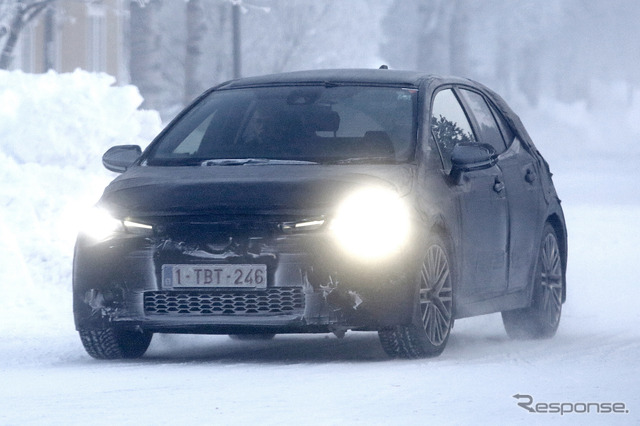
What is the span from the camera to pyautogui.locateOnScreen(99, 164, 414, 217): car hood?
834cm

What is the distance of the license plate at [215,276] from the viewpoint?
27.1 ft

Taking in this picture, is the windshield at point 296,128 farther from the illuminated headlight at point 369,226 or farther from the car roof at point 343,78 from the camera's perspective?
the illuminated headlight at point 369,226

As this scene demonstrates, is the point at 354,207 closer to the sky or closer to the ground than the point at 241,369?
closer to the sky

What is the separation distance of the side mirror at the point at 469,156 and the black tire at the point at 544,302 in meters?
1.42

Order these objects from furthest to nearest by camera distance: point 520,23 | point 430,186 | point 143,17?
point 520,23, point 143,17, point 430,186

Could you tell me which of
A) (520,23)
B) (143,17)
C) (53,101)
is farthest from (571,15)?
(53,101)

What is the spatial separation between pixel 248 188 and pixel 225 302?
562mm

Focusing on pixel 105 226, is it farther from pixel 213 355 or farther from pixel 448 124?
pixel 448 124

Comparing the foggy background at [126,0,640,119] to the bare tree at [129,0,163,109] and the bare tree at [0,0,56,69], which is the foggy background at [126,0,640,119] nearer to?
the bare tree at [129,0,163,109]

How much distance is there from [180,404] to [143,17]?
28.1 m

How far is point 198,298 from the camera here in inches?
330

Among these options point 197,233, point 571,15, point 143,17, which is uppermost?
point 197,233

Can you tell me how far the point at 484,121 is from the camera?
33.9 ft

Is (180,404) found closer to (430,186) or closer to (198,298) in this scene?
(198,298)
